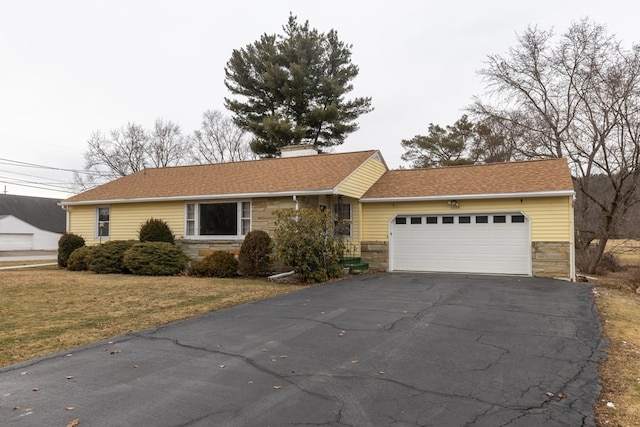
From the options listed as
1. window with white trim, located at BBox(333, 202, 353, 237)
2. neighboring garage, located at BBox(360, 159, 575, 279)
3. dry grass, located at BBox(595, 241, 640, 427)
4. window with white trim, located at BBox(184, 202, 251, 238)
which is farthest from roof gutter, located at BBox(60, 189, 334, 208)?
dry grass, located at BBox(595, 241, 640, 427)

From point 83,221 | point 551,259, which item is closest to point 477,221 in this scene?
point 551,259

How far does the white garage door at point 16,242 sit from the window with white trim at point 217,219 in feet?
105

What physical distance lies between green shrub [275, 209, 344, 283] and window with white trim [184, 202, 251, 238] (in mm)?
3217

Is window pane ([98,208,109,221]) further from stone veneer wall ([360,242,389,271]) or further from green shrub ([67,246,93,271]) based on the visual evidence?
stone veneer wall ([360,242,389,271])

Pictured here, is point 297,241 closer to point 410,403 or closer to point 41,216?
point 410,403

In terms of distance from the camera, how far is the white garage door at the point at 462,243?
14.0 m

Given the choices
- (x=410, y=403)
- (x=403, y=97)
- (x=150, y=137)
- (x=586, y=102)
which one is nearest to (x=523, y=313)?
(x=410, y=403)

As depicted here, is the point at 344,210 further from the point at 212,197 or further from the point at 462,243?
the point at 212,197

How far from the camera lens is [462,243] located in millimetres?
14703

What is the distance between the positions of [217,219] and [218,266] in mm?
2550

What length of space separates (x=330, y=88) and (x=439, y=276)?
17.5m

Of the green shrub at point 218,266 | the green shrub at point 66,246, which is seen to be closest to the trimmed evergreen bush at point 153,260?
the green shrub at point 218,266

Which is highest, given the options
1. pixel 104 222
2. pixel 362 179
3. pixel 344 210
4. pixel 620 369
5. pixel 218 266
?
pixel 362 179

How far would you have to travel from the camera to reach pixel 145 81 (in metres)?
21.3
